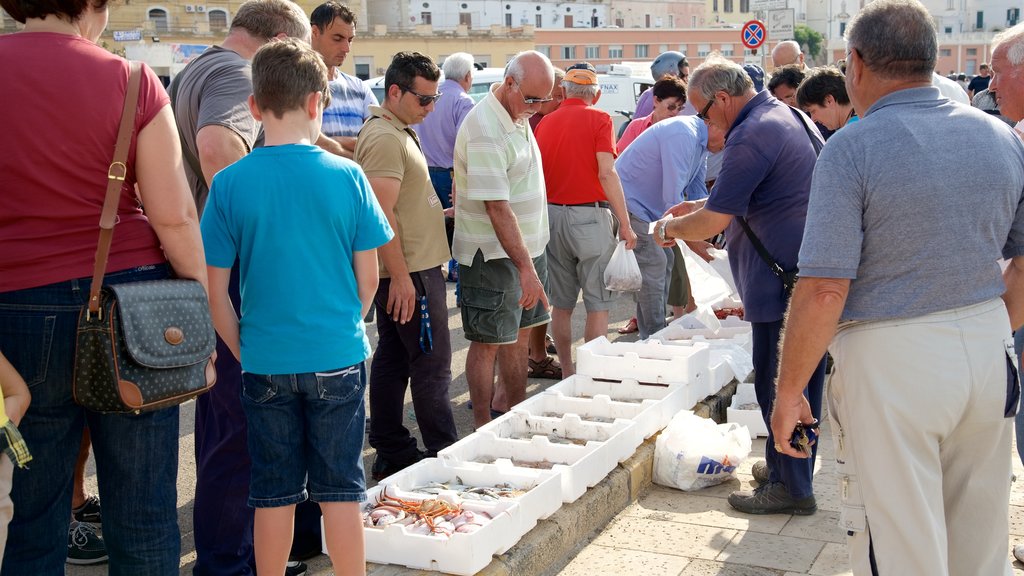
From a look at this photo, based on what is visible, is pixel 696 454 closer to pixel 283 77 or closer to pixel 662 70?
pixel 283 77

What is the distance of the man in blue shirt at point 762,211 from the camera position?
437cm

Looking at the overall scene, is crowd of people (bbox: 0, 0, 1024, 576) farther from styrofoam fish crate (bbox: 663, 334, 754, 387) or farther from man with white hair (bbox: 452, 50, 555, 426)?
styrofoam fish crate (bbox: 663, 334, 754, 387)

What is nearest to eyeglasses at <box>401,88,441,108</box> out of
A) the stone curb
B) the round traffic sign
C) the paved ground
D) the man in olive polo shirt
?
the man in olive polo shirt

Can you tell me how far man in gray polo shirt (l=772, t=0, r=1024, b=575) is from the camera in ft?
9.28

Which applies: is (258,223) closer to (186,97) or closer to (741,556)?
(186,97)

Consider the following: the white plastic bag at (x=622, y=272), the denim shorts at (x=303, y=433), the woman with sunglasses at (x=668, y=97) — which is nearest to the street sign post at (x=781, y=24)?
the woman with sunglasses at (x=668, y=97)

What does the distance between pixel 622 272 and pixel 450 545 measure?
10.1ft

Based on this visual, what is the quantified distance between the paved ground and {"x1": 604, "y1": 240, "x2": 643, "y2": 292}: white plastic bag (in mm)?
1545

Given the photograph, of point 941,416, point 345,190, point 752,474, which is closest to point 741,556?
point 752,474

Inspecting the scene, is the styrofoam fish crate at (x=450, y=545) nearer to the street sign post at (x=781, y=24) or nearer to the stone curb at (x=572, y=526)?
the stone curb at (x=572, y=526)

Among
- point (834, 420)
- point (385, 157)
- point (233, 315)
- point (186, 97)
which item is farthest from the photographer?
point (385, 157)

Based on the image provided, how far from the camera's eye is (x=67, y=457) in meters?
2.79

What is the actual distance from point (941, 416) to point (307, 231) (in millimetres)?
1854

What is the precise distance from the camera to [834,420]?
3.09 m
